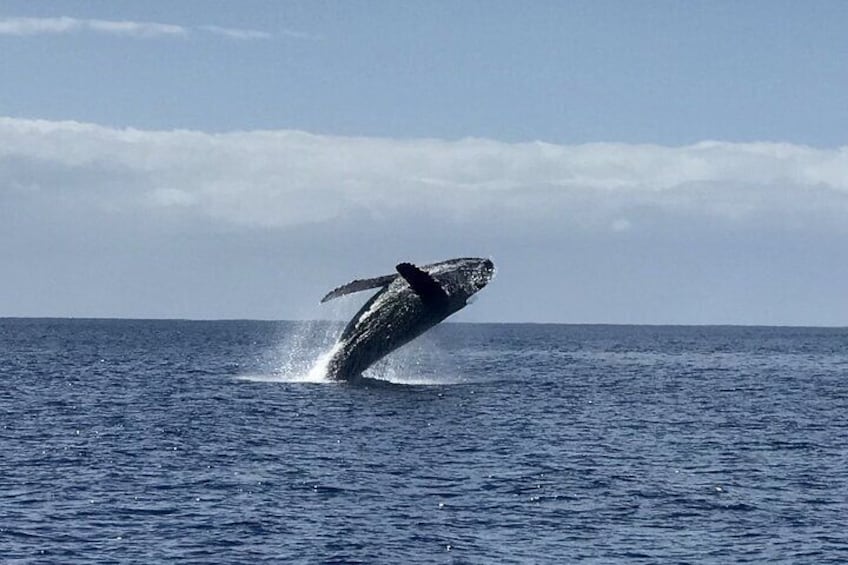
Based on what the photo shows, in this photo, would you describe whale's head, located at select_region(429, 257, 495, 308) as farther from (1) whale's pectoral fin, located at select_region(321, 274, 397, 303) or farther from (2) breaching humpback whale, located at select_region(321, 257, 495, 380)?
(1) whale's pectoral fin, located at select_region(321, 274, 397, 303)

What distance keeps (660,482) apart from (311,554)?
12.8m

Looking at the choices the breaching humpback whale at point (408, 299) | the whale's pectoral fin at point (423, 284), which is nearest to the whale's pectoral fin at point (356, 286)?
the breaching humpback whale at point (408, 299)

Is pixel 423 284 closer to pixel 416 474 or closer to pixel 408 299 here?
pixel 408 299

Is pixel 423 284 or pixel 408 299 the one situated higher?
pixel 423 284

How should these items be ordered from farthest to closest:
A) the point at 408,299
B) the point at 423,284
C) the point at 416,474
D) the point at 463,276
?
the point at 408,299 → the point at 463,276 → the point at 423,284 → the point at 416,474

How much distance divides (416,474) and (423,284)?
11702 millimetres

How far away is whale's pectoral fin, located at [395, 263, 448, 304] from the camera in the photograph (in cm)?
4431

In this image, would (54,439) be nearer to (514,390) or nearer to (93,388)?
(93,388)

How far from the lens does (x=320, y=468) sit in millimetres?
36219

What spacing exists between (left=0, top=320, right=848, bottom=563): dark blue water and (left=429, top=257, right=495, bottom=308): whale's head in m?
4.94

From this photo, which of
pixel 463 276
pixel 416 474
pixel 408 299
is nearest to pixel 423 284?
pixel 463 276

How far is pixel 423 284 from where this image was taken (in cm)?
4547

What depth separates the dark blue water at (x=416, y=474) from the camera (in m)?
26.5

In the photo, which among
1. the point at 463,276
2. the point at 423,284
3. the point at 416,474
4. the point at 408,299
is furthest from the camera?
the point at 408,299
